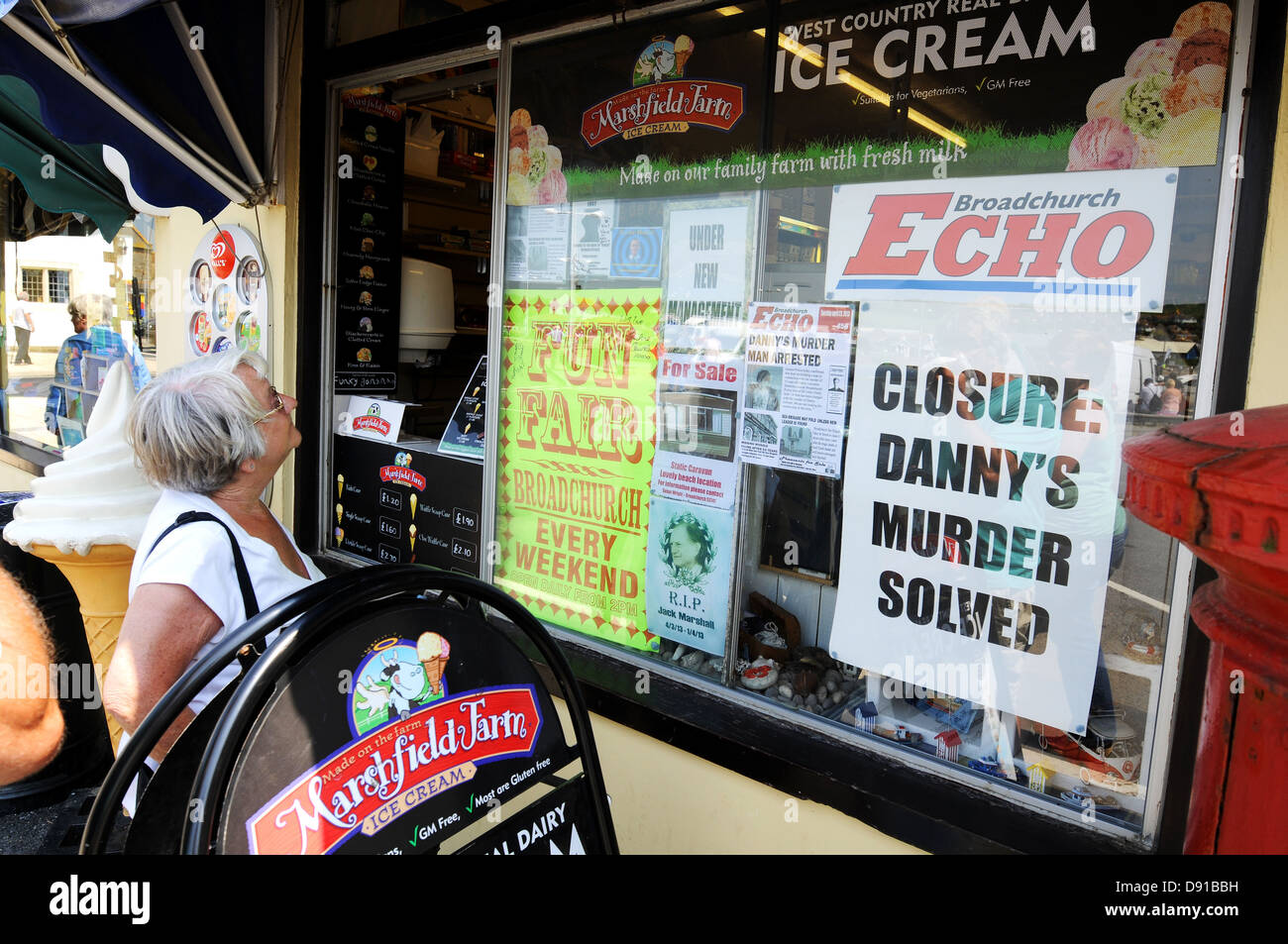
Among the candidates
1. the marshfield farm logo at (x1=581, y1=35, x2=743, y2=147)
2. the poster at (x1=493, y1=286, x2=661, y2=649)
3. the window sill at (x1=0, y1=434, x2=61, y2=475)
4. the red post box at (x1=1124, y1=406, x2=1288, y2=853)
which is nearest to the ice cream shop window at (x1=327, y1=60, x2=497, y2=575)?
the poster at (x1=493, y1=286, x2=661, y2=649)

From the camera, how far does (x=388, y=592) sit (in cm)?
162

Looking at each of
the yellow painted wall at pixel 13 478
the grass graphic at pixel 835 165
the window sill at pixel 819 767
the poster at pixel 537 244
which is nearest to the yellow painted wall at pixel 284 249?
the poster at pixel 537 244

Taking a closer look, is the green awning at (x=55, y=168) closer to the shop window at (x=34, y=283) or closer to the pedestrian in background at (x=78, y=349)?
the pedestrian in background at (x=78, y=349)

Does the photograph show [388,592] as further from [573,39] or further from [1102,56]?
[573,39]

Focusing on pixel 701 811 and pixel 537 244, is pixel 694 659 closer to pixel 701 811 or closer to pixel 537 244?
pixel 701 811

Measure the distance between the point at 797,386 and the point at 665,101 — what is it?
3.94 ft

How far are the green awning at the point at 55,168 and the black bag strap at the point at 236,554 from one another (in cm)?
433

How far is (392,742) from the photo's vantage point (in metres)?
1.55

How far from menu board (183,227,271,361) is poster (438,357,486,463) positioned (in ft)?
4.36

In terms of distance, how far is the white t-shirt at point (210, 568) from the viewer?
1.99 m

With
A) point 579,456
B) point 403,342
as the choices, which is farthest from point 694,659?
point 403,342

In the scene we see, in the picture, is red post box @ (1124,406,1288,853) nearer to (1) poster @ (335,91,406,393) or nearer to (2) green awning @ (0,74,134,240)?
(1) poster @ (335,91,406,393)

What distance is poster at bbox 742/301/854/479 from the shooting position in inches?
113

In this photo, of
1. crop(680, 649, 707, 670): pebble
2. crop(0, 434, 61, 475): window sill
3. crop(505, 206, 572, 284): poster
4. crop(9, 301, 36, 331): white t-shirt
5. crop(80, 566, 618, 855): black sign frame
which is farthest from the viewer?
crop(9, 301, 36, 331): white t-shirt
